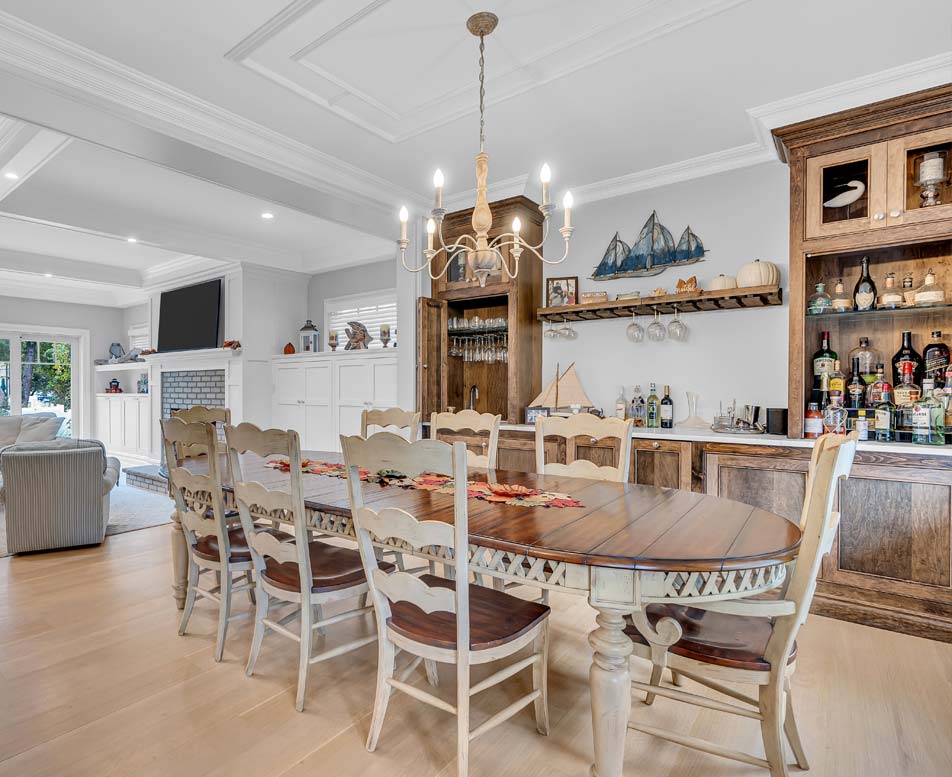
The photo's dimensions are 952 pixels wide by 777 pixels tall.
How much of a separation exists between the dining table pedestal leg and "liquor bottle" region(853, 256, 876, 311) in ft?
8.11

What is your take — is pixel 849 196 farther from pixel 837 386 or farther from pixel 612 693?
pixel 612 693

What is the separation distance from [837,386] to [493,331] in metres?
2.28

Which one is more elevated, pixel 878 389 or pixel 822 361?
pixel 822 361

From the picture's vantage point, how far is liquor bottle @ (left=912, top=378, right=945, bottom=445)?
262 centimetres

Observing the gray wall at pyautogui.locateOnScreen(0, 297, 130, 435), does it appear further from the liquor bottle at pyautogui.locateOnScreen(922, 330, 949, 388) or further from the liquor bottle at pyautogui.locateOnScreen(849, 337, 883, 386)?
the liquor bottle at pyautogui.locateOnScreen(922, 330, 949, 388)

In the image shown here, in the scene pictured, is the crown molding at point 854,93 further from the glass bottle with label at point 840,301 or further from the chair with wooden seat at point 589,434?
the chair with wooden seat at point 589,434

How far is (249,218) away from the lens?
5102mm

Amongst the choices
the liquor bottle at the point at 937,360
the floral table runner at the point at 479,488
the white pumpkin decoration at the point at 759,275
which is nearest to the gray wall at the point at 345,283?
the white pumpkin decoration at the point at 759,275

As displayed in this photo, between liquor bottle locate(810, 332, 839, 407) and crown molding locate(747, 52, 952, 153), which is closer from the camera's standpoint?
crown molding locate(747, 52, 952, 153)

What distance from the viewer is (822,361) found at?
3061 mm

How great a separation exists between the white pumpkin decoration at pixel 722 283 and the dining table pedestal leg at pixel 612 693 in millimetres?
2511

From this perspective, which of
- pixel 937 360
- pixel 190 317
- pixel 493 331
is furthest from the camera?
pixel 190 317

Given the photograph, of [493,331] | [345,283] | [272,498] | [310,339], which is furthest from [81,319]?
[272,498]

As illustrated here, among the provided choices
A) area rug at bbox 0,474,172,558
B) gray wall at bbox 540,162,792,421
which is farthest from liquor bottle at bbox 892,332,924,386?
area rug at bbox 0,474,172,558
